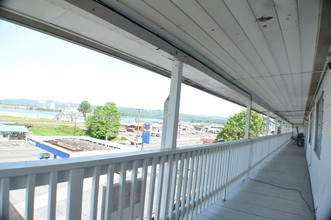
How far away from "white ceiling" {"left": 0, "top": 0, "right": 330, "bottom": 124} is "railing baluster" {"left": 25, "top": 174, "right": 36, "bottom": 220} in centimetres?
106

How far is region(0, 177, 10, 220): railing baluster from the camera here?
3.27 feet

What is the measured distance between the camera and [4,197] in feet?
3.30

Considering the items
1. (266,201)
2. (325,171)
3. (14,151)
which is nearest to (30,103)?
(14,151)

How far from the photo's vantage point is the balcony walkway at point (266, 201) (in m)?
2.85

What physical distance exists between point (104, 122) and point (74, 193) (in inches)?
77.5

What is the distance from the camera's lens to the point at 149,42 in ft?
6.21

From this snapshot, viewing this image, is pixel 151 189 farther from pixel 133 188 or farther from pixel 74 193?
pixel 74 193

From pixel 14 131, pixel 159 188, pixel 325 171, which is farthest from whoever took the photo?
pixel 325 171

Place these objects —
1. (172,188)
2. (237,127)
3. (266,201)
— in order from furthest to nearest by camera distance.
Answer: (237,127) → (266,201) → (172,188)

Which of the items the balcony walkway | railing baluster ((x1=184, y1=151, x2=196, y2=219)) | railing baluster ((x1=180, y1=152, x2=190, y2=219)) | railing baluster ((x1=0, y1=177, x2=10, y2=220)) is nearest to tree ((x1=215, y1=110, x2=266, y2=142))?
the balcony walkway

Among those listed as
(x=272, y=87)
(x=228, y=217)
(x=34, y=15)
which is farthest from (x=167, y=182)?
(x=272, y=87)

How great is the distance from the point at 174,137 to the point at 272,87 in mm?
2950

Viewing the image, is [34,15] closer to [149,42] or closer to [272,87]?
[149,42]

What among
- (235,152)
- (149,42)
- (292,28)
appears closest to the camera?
(292,28)
